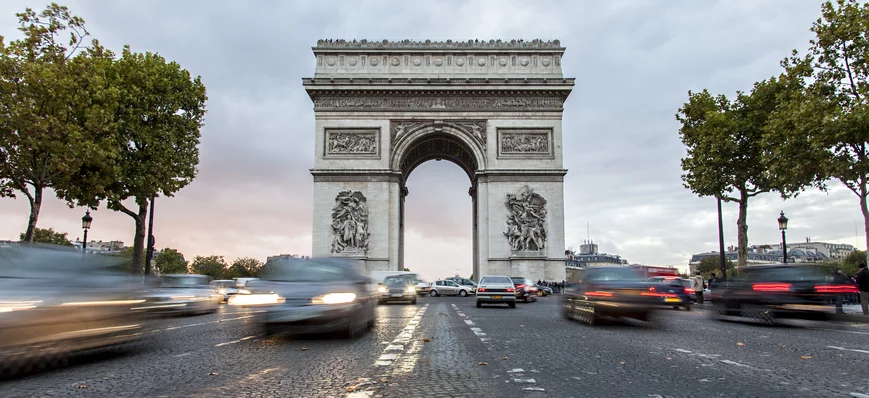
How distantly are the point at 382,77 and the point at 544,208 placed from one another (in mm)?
13887

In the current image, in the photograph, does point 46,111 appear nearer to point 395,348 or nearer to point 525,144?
point 395,348

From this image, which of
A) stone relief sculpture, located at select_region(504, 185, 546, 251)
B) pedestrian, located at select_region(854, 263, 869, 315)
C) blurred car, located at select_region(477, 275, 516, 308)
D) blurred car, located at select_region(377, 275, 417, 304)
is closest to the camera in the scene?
pedestrian, located at select_region(854, 263, 869, 315)

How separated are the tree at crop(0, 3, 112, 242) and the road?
1620 centimetres

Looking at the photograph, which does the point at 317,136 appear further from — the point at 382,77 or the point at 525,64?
the point at 525,64

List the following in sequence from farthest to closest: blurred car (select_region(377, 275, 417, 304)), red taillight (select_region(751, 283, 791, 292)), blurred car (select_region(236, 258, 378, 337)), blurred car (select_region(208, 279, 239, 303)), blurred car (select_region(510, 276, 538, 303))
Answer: blurred car (select_region(208, 279, 239, 303)) → blurred car (select_region(510, 276, 538, 303)) → blurred car (select_region(377, 275, 417, 304)) → red taillight (select_region(751, 283, 791, 292)) → blurred car (select_region(236, 258, 378, 337))

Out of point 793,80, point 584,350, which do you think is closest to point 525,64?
point 793,80

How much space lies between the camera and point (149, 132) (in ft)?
97.2

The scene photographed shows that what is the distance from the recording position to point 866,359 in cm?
795

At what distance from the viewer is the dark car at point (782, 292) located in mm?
14016

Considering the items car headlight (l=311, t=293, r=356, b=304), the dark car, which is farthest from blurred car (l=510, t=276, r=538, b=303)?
car headlight (l=311, t=293, r=356, b=304)

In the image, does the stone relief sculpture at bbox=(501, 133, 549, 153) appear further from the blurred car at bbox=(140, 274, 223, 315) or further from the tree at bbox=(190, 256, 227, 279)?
the tree at bbox=(190, 256, 227, 279)

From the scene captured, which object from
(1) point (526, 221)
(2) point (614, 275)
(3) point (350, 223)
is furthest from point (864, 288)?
(3) point (350, 223)

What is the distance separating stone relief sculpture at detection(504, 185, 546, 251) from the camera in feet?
136

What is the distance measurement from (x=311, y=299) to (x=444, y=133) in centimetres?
3394
